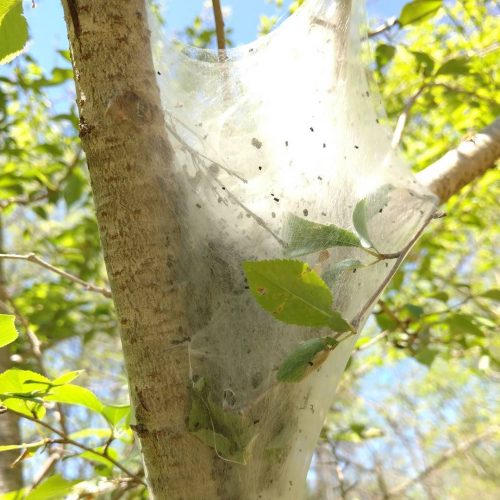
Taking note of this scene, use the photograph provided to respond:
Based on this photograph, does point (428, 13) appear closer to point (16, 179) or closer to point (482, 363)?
point (482, 363)

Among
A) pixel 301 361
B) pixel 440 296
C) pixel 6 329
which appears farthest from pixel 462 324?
pixel 6 329

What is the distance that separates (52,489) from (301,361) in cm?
61

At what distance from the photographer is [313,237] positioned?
2.92 ft

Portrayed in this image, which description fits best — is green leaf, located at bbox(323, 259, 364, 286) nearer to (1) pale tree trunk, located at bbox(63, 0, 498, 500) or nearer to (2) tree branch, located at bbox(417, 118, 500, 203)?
(1) pale tree trunk, located at bbox(63, 0, 498, 500)

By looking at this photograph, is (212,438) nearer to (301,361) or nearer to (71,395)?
(301,361)

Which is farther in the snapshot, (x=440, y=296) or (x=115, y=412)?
(x=440, y=296)

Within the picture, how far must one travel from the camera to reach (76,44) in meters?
0.92

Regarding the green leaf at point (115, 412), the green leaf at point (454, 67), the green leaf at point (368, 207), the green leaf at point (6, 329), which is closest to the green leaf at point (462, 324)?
the green leaf at point (368, 207)

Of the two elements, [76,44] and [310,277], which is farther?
[76,44]

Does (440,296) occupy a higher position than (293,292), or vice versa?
(293,292)

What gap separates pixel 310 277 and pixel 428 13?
1292 millimetres

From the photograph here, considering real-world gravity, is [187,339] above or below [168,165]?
below

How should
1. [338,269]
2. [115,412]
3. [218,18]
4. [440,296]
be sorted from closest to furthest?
[338,269] → [115,412] → [218,18] → [440,296]

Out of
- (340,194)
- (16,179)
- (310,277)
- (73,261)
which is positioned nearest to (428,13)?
(340,194)
